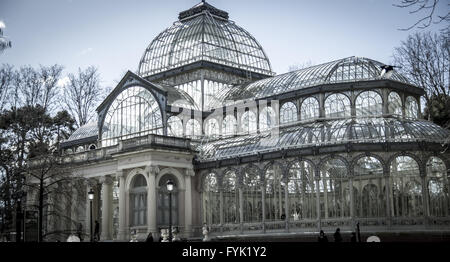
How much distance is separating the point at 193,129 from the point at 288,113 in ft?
27.0

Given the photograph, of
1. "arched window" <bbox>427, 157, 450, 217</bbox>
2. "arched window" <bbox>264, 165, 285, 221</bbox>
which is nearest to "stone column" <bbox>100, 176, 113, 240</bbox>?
"arched window" <bbox>264, 165, 285, 221</bbox>

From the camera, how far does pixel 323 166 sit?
129ft

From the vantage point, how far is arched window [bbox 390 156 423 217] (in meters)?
37.0

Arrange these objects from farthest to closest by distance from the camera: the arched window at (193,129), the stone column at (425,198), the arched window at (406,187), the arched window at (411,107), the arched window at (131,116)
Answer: the arched window at (193,129) → the arched window at (131,116) → the arched window at (411,107) → the arched window at (406,187) → the stone column at (425,198)

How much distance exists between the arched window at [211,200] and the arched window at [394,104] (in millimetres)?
12695

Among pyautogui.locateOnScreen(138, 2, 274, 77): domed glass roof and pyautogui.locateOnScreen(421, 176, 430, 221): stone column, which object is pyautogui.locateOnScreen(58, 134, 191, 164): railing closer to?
pyautogui.locateOnScreen(138, 2, 274, 77): domed glass roof

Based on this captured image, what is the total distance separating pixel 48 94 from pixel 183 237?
22.3 meters

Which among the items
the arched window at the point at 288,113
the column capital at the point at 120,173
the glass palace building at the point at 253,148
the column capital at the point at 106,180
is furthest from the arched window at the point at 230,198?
the column capital at the point at 106,180

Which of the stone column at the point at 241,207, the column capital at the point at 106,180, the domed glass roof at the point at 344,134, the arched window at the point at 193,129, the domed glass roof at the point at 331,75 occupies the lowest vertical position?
the stone column at the point at 241,207

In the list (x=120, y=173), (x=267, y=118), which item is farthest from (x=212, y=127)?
(x=120, y=173)

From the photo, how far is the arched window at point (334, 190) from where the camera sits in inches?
1512

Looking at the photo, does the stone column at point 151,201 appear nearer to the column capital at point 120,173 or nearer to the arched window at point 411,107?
the column capital at point 120,173

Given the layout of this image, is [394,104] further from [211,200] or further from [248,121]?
[211,200]

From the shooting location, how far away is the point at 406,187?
123 feet
